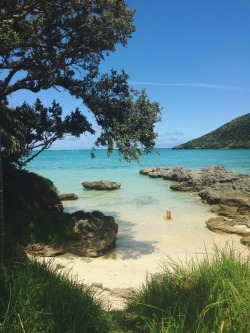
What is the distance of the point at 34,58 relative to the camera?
40.1 ft

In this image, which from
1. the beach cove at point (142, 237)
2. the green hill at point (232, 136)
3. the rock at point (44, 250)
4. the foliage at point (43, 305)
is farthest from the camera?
the green hill at point (232, 136)

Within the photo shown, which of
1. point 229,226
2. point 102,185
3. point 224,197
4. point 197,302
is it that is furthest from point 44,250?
point 102,185

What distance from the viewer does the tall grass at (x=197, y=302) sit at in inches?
170

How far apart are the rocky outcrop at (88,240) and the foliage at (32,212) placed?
0.26 meters

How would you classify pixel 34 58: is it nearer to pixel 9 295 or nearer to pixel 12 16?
pixel 12 16

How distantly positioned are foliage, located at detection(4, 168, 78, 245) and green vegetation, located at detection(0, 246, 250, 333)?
5.80 m

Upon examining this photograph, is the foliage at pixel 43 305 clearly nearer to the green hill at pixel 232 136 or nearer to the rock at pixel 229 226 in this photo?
the rock at pixel 229 226

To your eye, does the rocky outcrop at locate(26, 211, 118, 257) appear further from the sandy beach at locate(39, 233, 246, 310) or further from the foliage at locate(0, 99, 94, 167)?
the foliage at locate(0, 99, 94, 167)

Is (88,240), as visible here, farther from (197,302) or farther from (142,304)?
(197,302)

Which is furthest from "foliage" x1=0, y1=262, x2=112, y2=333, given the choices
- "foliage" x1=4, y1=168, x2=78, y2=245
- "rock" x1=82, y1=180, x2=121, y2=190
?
"rock" x1=82, y1=180, x2=121, y2=190

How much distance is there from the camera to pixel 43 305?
465 cm

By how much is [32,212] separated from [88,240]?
2.38m

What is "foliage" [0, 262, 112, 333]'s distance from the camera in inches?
170

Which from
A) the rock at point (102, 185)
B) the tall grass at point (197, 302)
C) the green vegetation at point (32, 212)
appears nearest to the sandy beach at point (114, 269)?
the green vegetation at point (32, 212)
